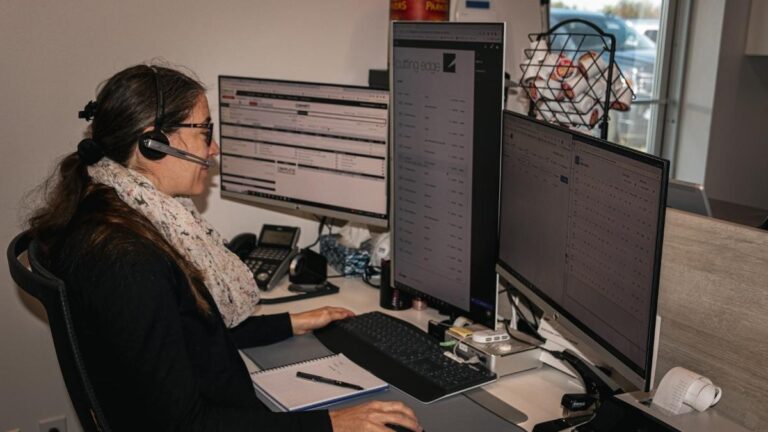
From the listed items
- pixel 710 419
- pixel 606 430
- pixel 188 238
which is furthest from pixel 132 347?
pixel 710 419

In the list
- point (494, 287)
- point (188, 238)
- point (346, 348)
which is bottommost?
point (346, 348)

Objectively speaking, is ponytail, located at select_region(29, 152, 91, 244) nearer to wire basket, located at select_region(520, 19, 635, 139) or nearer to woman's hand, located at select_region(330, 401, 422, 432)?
woman's hand, located at select_region(330, 401, 422, 432)

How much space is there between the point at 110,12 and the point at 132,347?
1.25 m

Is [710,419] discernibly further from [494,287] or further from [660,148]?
[660,148]

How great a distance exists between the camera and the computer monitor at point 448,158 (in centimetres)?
168

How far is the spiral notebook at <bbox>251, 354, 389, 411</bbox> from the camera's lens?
1.47 m

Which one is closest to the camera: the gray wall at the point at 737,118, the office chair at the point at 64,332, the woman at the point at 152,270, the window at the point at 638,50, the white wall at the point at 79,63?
the office chair at the point at 64,332

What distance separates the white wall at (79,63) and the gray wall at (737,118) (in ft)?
7.54

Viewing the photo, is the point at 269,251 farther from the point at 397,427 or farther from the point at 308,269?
the point at 397,427

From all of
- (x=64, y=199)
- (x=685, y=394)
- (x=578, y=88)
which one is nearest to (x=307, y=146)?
(x=578, y=88)

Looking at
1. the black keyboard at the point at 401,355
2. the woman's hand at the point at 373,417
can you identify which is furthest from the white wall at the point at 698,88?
the woman's hand at the point at 373,417

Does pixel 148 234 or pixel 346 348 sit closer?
pixel 148 234

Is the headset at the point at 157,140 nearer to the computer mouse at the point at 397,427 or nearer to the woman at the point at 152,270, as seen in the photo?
the woman at the point at 152,270

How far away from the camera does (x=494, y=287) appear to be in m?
1.74
